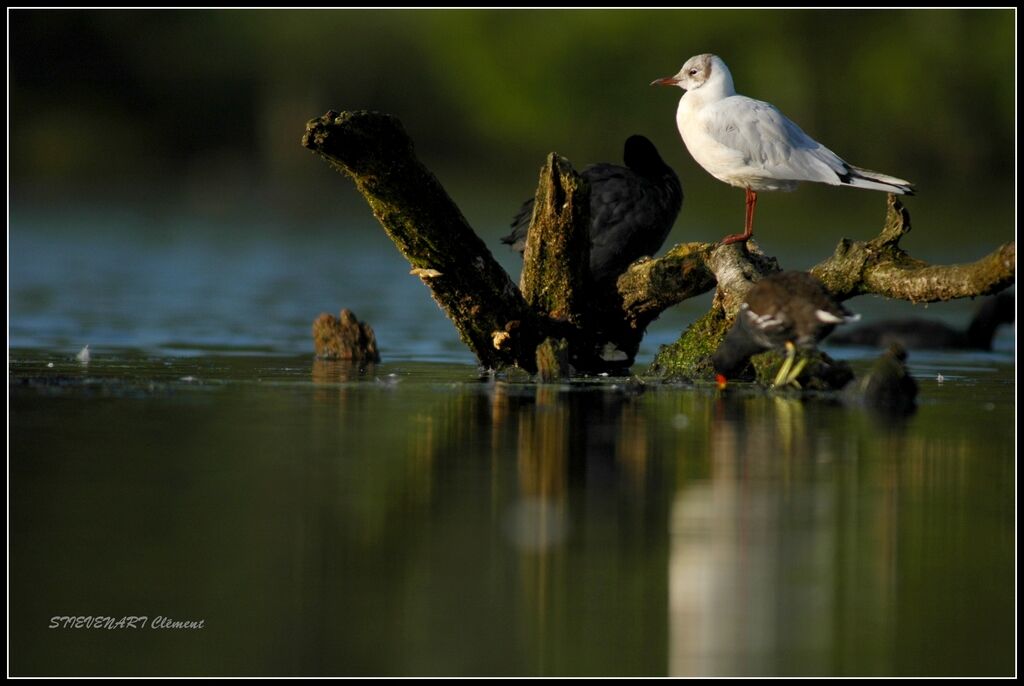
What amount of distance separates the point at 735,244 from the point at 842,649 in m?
5.00

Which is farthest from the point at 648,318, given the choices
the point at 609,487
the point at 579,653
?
the point at 579,653

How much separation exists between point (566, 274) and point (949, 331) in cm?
434

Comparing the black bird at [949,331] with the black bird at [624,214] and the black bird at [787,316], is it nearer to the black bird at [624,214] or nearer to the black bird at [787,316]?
the black bird at [624,214]

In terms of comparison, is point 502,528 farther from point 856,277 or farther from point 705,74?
point 705,74

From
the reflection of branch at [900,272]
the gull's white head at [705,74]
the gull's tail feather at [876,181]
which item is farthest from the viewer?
the gull's white head at [705,74]

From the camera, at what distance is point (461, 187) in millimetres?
27469

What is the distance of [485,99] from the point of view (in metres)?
31.0

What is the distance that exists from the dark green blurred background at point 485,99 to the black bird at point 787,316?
1387 cm

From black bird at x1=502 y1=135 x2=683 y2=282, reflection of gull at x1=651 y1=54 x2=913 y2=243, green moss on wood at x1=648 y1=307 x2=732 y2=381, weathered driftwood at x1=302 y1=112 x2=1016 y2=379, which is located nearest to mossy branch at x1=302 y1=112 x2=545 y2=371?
weathered driftwood at x1=302 y1=112 x2=1016 y2=379

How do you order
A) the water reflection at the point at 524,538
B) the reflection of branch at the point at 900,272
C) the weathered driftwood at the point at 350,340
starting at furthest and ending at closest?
the weathered driftwood at the point at 350,340 → the reflection of branch at the point at 900,272 → the water reflection at the point at 524,538

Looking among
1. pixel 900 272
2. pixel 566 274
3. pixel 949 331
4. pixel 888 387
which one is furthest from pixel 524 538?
pixel 949 331

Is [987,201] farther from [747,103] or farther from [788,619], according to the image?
[788,619]

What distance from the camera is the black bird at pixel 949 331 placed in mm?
12648

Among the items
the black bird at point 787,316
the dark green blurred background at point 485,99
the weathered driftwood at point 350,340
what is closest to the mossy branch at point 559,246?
the black bird at point 787,316
